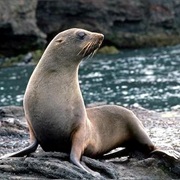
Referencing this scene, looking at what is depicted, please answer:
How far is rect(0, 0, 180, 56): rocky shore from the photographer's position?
35531mm

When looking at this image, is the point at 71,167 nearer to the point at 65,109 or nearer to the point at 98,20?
the point at 65,109

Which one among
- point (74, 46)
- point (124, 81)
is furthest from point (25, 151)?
point (124, 81)

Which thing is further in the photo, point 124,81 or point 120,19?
point 120,19

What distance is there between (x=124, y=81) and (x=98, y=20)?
832 inches

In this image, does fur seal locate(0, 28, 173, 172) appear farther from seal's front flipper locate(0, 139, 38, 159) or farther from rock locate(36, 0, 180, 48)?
rock locate(36, 0, 180, 48)

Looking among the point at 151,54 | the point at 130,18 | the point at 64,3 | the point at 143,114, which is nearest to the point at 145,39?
the point at 130,18

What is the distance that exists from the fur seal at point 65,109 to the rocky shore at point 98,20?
28.8m

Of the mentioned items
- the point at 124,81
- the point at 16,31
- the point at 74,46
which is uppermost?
the point at 74,46

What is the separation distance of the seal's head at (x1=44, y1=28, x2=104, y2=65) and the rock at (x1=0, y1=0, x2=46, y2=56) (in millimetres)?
28596

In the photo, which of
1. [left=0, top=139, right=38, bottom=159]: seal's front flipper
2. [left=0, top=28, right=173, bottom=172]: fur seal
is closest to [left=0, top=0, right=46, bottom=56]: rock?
[left=0, top=28, right=173, bottom=172]: fur seal

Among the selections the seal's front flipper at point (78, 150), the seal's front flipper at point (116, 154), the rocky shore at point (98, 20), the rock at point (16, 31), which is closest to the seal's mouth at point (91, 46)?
the seal's front flipper at point (78, 150)

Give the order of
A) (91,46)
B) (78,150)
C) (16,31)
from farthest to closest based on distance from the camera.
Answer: (16,31) → (91,46) → (78,150)

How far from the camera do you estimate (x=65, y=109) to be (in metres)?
5.84

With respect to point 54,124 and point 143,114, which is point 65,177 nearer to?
point 54,124
